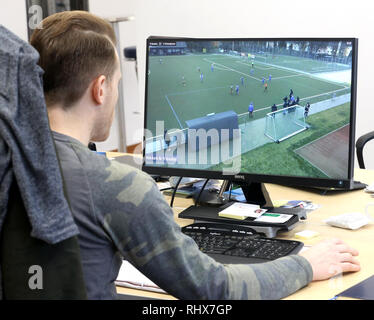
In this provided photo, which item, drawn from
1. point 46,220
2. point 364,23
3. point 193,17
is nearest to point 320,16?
point 364,23

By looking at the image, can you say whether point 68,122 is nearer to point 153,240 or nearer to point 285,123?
point 153,240

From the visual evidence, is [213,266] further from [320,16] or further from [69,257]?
[320,16]

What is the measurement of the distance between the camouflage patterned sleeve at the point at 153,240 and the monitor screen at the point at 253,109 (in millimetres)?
596

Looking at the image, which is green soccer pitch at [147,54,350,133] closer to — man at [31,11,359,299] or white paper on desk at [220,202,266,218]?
white paper on desk at [220,202,266,218]

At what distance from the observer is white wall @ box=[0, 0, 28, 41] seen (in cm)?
415

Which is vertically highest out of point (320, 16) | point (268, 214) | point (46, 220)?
point (320, 16)

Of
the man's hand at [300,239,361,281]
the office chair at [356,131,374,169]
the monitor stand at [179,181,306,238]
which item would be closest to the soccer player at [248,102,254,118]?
the monitor stand at [179,181,306,238]

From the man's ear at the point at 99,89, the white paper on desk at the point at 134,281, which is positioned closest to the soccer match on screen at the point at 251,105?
the white paper on desk at the point at 134,281

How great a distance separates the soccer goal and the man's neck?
27.0 inches

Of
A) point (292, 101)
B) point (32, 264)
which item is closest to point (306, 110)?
point (292, 101)

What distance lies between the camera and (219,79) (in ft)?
5.52

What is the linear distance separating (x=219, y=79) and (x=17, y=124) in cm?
91

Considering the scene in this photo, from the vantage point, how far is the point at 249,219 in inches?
63.3

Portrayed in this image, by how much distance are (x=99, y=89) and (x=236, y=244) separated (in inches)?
22.8
